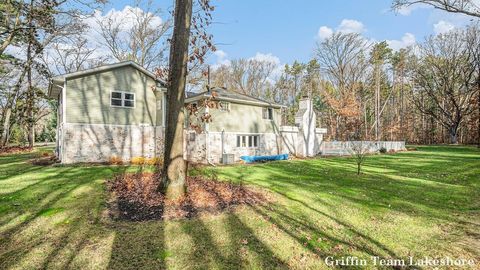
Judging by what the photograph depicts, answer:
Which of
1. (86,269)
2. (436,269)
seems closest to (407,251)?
(436,269)

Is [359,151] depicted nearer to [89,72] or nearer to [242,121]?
[242,121]

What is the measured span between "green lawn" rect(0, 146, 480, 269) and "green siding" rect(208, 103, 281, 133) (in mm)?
11325

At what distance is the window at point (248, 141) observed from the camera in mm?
20453

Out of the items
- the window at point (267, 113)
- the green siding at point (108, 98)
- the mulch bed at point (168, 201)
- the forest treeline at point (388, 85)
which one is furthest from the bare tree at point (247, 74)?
the mulch bed at point (168, 201)

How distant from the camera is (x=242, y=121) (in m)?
20.7

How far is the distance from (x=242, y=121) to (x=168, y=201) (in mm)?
14377

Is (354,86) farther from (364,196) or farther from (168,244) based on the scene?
(168,244)

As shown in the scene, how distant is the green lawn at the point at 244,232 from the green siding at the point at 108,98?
782 centimetres

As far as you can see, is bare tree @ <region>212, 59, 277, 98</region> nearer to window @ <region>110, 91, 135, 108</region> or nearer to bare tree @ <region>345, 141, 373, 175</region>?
bare tree @ <region>345, 141, 373, 175</region>

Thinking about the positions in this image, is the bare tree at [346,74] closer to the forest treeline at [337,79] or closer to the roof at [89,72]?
the forest treeline at [337,79]

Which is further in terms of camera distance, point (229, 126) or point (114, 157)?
point (229, 126)

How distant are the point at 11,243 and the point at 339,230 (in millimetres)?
6274

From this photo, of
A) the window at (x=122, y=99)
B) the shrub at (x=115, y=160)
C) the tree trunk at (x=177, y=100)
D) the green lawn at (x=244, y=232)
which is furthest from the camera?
the window at (x=122, y=99)

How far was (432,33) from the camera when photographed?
36562 mm
